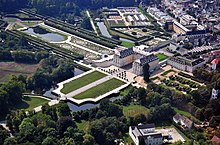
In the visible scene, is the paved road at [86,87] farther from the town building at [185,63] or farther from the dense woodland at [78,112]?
the town building at [185,63]

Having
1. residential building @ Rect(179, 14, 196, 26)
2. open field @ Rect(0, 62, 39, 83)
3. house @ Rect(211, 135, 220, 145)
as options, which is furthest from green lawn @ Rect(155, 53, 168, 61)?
house @ Rect(211, 135, 220, 145)

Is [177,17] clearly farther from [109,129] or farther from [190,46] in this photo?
[109,129]

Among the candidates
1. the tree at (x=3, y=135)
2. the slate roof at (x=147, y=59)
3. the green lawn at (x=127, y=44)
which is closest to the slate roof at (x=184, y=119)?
the slate roof at (x=147, y=59)

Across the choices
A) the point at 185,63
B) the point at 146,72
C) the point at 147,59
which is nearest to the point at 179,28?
the point at 185,63

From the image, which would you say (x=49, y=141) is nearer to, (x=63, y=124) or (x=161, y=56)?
(x=63, y=124)

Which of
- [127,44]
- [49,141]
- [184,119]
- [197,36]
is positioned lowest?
[184,119]

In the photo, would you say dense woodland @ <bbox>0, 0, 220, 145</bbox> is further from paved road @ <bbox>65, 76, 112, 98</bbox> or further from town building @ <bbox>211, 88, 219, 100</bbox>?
paved road @ <bbox>65, 76, 112, 98</bbox>

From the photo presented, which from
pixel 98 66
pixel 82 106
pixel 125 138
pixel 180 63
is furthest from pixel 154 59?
pixel 125 138

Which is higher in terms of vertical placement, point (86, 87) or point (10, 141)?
point (10, 141)
